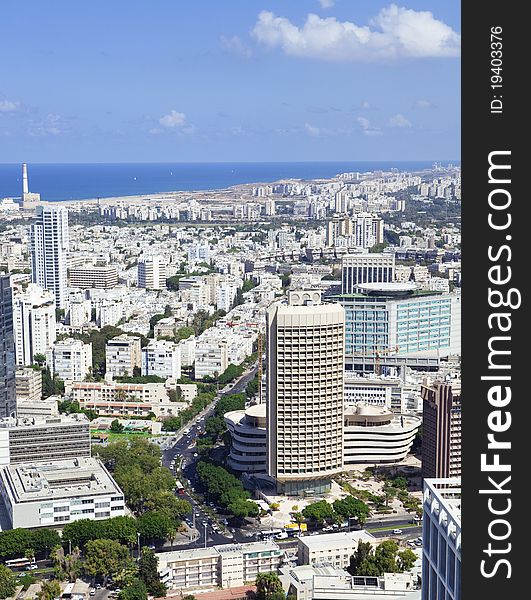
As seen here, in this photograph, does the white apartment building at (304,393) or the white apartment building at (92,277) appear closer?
the white apartment building at (304,393)

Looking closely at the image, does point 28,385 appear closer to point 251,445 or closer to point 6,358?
point 6,358

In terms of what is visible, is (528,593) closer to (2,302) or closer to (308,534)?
(308,534)

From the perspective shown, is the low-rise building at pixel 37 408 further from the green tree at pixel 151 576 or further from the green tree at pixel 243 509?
the green tree at pixel 151 576

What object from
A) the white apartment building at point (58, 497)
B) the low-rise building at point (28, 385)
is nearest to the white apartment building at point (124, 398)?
the low-rise building at point (28, 385)

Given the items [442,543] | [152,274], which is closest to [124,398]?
[152,274]

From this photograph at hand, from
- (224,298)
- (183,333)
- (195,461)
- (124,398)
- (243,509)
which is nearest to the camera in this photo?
(243,509)

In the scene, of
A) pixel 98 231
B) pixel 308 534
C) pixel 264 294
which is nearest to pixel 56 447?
pixel 308 534

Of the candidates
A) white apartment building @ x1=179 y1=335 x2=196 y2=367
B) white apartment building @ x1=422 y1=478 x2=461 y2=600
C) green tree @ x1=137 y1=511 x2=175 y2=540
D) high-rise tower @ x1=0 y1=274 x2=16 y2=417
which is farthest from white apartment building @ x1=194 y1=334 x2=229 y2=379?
white apartment building @ x1=422 y1=478 x2=461 y2=600
